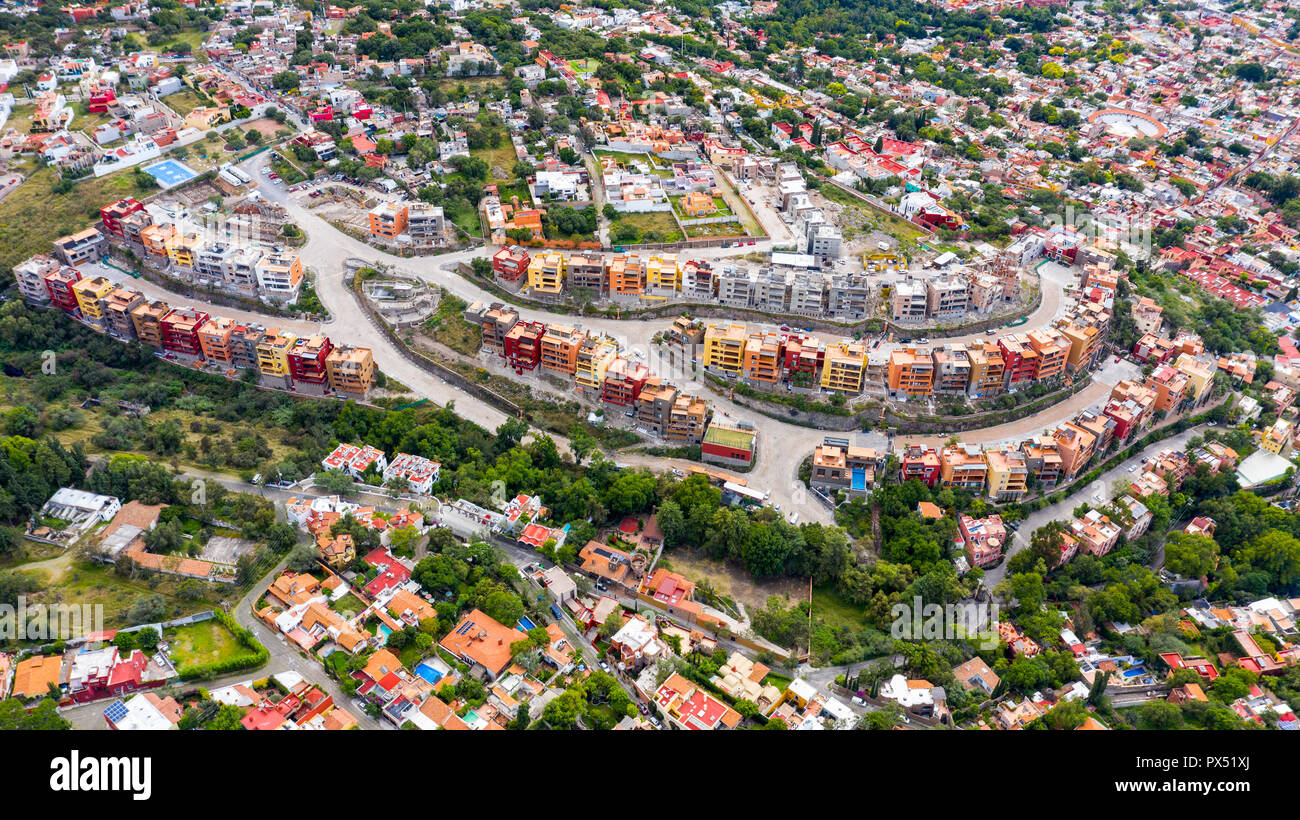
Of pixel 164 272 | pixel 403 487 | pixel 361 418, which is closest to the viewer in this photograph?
pixel 403 487

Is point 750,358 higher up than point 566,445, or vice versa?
point 750,358

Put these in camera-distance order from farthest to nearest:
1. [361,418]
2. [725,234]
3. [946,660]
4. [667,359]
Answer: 1. [725,234]
2. [667,359]
3. [361,418]
4. [946,660]

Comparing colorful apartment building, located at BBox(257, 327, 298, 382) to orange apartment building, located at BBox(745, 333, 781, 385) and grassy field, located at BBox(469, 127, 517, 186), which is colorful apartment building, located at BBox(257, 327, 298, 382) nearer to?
→ grassy field, located at BBox(469, 127, 517, 186)

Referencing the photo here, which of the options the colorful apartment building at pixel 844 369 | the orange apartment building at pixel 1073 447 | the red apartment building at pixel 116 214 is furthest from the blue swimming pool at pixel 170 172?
the orange apartment building at pixel 1073 447

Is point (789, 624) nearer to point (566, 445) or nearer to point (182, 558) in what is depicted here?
point (566, 445)

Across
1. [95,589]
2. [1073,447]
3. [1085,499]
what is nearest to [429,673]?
[95,589]

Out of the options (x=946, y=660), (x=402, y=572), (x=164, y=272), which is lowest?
(x=946, y=660)

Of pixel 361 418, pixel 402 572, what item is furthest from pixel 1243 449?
pixel 361 418
